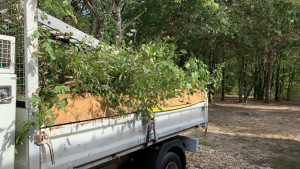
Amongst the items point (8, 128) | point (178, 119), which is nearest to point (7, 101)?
point (8, 128)

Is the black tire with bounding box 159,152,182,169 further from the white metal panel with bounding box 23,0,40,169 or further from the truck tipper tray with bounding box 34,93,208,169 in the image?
the white metal panel with bounding box 23,0,40,169

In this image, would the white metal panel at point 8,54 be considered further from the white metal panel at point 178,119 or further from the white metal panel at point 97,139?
the white metal panel at point 178,119

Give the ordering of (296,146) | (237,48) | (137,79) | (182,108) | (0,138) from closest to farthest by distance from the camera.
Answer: (0,138)
(137,79)
(182,108)
(296,146)
(237,48)

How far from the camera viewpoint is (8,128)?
173cm

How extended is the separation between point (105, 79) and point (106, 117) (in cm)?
38

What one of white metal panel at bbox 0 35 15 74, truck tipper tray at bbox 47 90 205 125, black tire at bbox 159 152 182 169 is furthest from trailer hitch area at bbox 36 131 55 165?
black tire at bbox 159 152 182 169

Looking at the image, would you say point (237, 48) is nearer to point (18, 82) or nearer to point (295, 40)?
point (295, 40)

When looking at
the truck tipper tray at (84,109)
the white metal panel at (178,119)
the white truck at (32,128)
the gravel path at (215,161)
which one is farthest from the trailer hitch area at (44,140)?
the gravel path at (215,161)

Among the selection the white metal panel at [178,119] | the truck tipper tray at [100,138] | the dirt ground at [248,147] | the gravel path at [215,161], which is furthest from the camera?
the dirt ground at [248,147]

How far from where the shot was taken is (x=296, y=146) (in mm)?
7977

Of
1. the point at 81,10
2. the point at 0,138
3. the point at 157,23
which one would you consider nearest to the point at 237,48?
the point at 157,23

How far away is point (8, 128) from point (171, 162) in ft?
8.37

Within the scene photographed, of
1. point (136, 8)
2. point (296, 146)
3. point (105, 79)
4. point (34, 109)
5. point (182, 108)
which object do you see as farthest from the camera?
point (136, 8)

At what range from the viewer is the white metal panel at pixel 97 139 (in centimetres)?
203
